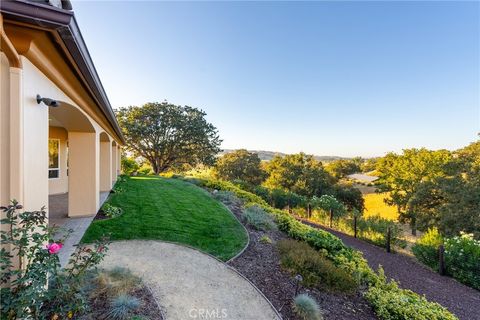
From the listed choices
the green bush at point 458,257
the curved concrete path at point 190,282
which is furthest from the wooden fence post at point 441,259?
the curved concrete path at point 190,282

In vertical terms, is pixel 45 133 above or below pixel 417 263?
above

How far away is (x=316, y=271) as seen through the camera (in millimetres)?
4840

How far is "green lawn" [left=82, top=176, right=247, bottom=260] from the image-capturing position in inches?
231

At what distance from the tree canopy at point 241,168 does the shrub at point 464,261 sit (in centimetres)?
2037

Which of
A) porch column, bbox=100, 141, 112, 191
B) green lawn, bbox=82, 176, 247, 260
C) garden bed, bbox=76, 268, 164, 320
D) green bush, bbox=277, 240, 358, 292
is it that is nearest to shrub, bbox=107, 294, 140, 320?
garden bed, bbox=76, 268, 164, 320

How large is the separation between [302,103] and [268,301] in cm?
1613

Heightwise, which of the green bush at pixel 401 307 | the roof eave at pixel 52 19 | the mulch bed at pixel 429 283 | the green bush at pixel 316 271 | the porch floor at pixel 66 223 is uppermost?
the roof eave at pixel 52 19

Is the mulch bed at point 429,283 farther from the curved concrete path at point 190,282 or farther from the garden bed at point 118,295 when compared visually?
the garden bed at point 118,295

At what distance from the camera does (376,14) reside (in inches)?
343

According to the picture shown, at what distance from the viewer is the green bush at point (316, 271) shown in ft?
15.0

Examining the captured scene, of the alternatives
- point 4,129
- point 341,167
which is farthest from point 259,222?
point 341,167

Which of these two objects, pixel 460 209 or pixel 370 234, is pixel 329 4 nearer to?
pixel 370 234

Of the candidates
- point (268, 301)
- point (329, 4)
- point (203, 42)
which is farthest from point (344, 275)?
point (203, 42)

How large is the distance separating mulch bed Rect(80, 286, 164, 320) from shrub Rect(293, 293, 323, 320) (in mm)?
2155
